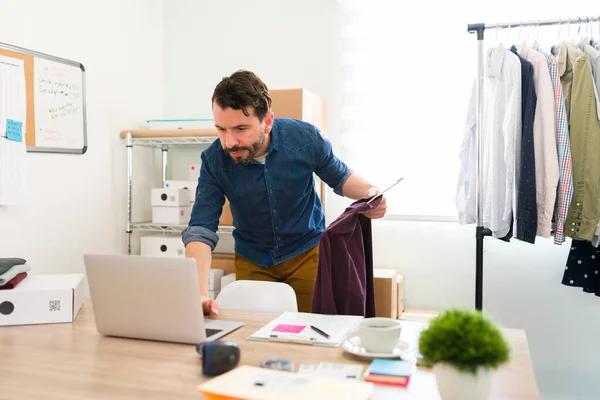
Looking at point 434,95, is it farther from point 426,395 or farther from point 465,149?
point 426,395

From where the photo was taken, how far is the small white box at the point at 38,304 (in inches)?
66.4

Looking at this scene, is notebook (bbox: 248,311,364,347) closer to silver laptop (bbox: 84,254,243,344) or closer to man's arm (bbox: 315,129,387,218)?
silver laptop (bbox: 84,254,243,344)

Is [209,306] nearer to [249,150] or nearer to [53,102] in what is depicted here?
[249,150]

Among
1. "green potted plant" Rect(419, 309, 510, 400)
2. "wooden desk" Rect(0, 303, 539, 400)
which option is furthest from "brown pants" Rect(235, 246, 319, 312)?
"green potted plant" Rect(419, 309, 510, 400)

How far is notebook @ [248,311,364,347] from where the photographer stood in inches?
56.8

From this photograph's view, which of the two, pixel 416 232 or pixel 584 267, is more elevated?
pixel 416 232

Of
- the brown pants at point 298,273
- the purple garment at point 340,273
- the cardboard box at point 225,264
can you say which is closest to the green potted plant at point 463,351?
the purple garment at point 340,273

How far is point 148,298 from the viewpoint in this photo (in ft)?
4.72

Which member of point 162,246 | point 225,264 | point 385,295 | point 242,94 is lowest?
point 385,295

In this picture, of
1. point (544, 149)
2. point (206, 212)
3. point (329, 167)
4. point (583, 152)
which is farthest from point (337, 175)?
point (583, 152)

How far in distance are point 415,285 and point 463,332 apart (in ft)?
8.47

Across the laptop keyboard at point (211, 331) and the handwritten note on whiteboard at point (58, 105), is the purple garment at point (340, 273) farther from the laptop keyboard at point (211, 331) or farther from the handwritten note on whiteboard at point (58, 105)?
the handwritten note on whiteboard at point (58, 105)

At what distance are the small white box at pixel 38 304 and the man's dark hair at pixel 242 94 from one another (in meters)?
0.79

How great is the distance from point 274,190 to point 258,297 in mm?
454
